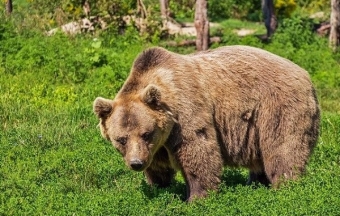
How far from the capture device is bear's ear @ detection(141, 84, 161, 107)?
695 cm

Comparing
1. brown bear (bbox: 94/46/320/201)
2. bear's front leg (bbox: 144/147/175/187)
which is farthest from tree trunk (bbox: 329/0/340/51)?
bear's front leg (bbox: 144/147/175/187)

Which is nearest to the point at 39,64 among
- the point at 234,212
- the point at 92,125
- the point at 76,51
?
the point at 76,51

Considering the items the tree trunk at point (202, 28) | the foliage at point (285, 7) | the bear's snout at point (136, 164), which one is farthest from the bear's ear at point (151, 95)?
the foliage at point (285, 7)

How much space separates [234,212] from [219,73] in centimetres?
141

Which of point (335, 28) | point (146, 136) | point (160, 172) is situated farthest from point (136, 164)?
point (335, 28)

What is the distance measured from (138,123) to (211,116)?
741mm

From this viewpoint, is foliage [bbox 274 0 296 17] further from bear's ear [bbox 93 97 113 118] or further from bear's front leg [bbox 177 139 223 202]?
bear's ear [bbox 93 97 113 118]

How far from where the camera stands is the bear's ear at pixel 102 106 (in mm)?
7043

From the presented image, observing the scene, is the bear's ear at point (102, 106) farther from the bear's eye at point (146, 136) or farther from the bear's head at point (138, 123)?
the bear's eye at point (146, 136)

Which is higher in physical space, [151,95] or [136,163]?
[151,95]

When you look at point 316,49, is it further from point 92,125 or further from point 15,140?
point 15,140

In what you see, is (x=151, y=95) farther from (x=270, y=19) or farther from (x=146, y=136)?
(x=270, y=19)

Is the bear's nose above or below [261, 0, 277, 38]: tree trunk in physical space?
above

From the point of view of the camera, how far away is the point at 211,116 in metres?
7.36
